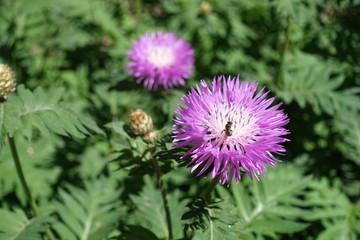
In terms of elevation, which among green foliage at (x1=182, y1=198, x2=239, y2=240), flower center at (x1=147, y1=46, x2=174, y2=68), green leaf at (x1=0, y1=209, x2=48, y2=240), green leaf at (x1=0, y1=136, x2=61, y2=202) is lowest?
green foliage at (x1=182, y1=198, x2=239, y2=240)

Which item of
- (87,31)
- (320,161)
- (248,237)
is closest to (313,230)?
(320,161)

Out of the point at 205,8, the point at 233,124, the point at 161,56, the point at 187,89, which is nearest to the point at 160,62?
the point at 161,56

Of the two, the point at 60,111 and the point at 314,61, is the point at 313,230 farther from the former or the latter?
the point at 60,111

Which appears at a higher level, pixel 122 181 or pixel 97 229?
pixel 122 181

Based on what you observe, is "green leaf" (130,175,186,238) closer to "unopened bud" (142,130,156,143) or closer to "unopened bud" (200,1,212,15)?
"unopened bud" (142,130,156,143)

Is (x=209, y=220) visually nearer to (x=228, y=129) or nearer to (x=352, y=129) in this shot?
(x=228, y=129)

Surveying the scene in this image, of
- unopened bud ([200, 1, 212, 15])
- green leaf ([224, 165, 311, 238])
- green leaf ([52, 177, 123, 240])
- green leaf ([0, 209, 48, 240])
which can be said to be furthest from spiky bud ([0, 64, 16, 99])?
Answer: unopened bud ([200, 1, 212, 15])

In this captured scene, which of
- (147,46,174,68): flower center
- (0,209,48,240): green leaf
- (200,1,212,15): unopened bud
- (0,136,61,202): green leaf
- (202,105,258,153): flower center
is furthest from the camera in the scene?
(200,1,212,15): unopened bud
